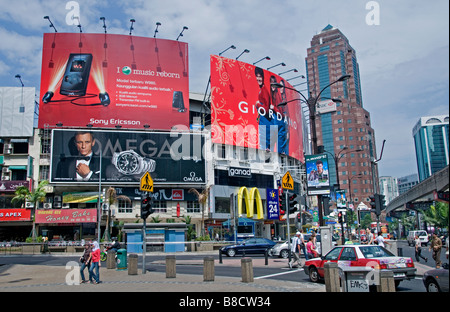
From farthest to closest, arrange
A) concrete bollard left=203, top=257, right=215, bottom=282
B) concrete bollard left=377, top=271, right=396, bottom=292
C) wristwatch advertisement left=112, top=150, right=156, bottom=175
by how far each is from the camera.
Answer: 1. wristwatch advertisement left=112, top=150, right=156, bottom=175
2. concrete bollard left=203, top=257, right=215, bottom=282
3. concrete bollard left=377, top=271, right=396, bottom=292

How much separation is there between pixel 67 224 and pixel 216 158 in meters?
19.7

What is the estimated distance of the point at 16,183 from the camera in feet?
155

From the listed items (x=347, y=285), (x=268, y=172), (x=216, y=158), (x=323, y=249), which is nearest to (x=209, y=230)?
(x=216, y=158)

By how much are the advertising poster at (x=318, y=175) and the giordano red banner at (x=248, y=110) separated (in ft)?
112

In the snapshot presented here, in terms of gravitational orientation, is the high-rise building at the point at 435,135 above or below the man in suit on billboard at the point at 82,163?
below

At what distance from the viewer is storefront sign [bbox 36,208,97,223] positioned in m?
45.4

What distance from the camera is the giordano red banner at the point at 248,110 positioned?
55306 mm

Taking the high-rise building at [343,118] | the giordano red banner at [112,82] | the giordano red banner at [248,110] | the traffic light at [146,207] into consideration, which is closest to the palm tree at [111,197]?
the giordano red banner at [112,82]

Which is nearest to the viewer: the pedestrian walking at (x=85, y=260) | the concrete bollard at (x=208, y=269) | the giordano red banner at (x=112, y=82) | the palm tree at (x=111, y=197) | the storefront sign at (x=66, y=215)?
the concrete bollard at (x=208, y=269)

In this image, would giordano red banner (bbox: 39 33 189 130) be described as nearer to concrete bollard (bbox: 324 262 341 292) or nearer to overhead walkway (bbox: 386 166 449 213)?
overhead walkway (bbox: 386 166 449 213)

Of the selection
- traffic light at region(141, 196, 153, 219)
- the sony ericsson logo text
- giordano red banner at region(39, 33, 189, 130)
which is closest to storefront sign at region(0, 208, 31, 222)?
giordano red banner at region(39, 33, 189, 130)

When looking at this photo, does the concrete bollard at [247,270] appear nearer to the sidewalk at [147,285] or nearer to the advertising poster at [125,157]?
the sidewalk at [147,285]

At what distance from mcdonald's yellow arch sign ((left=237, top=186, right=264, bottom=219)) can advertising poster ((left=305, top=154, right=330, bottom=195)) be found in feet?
101

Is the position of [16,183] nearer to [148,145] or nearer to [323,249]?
[148,145]
